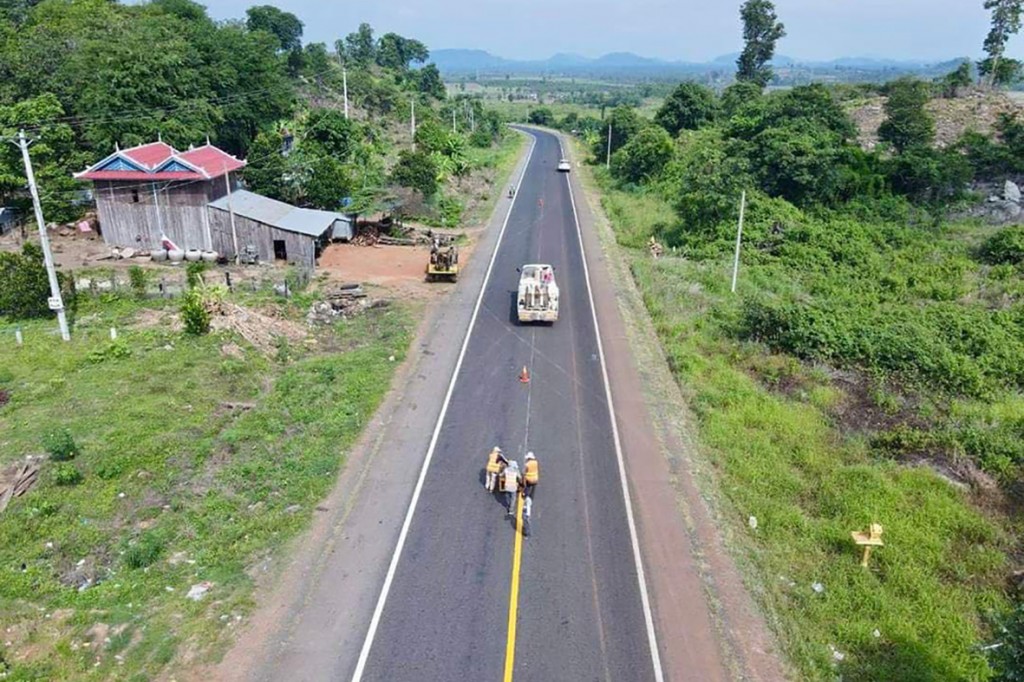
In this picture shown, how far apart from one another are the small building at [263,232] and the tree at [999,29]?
6582cm

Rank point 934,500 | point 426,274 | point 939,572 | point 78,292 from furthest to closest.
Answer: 1. point 426,274
2. point 78,292
3. point 934,500
4. point 939,572

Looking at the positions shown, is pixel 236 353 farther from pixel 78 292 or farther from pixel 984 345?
pixel 984 345

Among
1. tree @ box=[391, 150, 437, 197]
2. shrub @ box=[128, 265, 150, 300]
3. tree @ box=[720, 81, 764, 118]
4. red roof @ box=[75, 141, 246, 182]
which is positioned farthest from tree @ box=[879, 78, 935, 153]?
shrub @ box=[128, 265, 150, 300]

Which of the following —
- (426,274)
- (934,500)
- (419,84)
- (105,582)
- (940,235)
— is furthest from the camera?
(419,84)

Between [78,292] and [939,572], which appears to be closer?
[939,572]

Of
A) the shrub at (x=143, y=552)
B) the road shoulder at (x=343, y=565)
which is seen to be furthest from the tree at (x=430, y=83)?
the shrub at (x=143, y=552)

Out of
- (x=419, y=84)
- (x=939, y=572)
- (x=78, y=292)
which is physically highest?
(x=419, y=84)

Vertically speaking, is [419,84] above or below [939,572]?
above

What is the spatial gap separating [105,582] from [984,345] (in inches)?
1158

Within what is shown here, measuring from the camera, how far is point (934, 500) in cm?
1817

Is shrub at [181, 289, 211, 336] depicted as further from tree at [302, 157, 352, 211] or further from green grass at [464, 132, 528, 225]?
green grass at [464, 132, 528, 225]

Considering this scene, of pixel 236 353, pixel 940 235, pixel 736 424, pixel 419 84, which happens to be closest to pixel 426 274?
pixel 236 353

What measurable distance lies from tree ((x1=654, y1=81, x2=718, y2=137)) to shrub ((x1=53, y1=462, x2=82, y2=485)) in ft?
245

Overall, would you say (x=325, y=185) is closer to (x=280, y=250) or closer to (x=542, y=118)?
(x=280, y=250)
